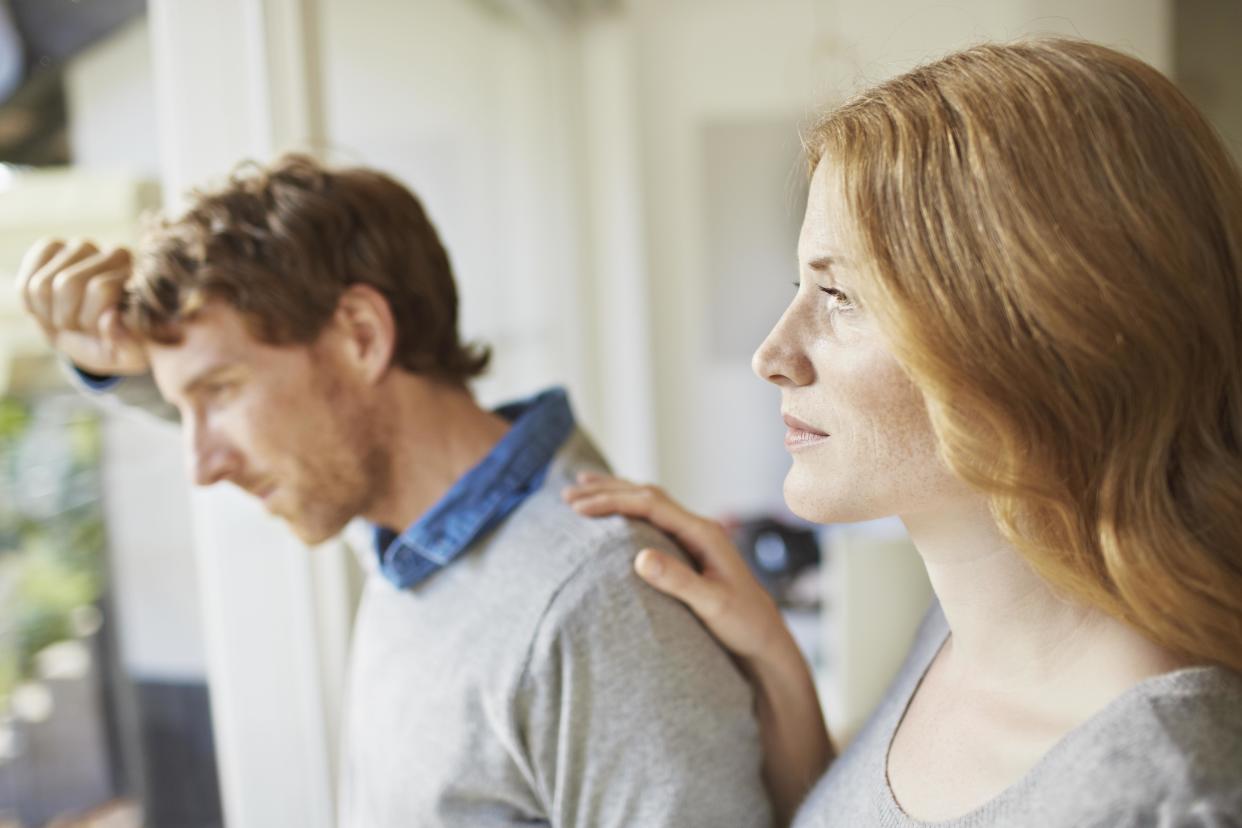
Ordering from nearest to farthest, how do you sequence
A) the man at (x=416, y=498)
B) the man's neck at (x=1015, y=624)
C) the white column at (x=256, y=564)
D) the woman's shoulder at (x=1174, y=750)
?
the woman's shoulder at (x=1174, y=750) < the man's neck at (x=1015, y=624) < the man at (x=416, y=498) < the white column at (x=256, y=564)

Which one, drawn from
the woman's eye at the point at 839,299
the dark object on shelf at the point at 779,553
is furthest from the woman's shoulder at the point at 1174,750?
the dark object on shelf at the point at 779,553

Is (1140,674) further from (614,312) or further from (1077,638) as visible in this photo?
(614,312)

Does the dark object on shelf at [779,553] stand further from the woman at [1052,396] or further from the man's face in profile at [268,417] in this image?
the woman at [1052,396]

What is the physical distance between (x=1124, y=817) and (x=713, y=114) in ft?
11.3

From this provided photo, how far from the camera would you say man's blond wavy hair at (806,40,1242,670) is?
1.88 ft

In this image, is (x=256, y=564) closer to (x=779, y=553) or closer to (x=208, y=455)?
(x=208, y=455)

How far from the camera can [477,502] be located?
3.30ft

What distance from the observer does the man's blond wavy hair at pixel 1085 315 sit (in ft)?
1.88

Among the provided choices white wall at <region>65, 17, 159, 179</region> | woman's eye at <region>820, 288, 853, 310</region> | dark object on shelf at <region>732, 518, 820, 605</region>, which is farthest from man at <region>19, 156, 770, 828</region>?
dark object on shelf at <region>732, 518, 820, 605</region>

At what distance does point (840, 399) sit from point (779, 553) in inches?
85.5

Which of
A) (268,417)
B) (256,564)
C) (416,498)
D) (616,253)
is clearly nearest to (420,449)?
(416,498)

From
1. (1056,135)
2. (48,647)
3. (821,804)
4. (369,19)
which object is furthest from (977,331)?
(369,19)

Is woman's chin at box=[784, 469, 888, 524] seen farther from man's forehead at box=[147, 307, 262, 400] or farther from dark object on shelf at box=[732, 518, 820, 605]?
dark object on shelf at box=[732, 518, 820, 605]

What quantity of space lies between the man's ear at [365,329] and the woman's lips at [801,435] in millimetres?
499
